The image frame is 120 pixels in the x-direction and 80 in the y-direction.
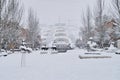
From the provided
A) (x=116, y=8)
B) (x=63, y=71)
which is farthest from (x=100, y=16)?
(x=63, y=71)

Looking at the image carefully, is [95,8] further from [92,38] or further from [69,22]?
[69,22]

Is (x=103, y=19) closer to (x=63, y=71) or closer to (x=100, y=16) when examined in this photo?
(x=100, y=16)

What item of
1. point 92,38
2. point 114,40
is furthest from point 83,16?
point 114,40

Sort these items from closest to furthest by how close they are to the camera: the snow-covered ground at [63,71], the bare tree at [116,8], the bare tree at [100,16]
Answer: the snow-covered ground at [63,71], the bare tree at [116,8], the bare tree at [100,16]

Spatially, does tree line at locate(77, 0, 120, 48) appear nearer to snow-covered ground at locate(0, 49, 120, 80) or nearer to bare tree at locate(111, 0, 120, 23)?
bare tree at locate(111, 0, 120, 23)

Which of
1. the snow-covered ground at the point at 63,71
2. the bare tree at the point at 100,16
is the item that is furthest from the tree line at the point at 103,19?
the snow-covered ground at the point at 63,71

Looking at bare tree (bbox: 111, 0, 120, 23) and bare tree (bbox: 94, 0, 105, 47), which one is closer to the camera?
bare tree (bbox: 111, 0, 120, 23)

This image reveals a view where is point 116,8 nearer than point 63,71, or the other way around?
point 63,71

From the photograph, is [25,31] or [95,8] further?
[25,31]

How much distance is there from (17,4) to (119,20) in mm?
8910

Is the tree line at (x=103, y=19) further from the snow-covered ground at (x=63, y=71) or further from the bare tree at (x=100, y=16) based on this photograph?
the snow-covered ground at (x=63, y=71)

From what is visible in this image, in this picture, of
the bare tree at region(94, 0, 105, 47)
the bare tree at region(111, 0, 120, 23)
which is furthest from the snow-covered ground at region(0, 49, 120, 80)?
the bare tree at region(94, 0, 105, 47)

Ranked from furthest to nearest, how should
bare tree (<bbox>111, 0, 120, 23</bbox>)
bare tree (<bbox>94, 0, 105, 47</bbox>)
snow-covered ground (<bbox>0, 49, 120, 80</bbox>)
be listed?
bare tree (<bbox>94, 0, 105, 47</bbox>) < bare tree (<bbox>111, 0, 120, 23</bbox>) < snow-covered ground (<bbox>0, 49, 120, 80</bbox>)

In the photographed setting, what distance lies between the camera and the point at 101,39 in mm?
29094
